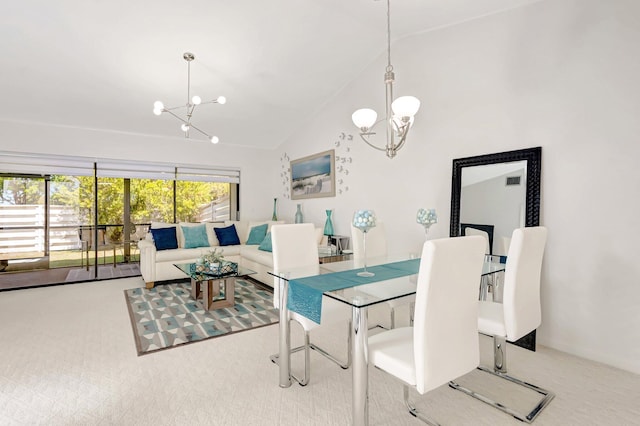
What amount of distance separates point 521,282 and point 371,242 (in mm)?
1410

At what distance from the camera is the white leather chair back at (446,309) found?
4.63 ft

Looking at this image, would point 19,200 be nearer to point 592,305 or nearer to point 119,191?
point 119,191

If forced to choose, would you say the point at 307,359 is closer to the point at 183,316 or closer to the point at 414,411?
the point at 414,411

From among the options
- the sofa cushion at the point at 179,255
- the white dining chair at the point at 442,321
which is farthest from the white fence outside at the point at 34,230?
the white dining chair at the point at 442,321

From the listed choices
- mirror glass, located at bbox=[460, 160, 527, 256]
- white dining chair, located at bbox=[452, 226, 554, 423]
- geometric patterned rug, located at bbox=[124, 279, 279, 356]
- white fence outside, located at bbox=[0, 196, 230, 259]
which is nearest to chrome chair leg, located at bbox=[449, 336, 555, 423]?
white dining chair, located at bbox=[452, 226, 554, 423]

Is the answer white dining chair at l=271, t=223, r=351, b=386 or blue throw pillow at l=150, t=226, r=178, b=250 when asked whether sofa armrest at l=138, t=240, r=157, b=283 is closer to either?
blue throw pillow at l=150, t=226, r=178, b=250

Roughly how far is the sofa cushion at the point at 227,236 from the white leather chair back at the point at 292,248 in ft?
11.1

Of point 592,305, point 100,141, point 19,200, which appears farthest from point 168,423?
point 19,200

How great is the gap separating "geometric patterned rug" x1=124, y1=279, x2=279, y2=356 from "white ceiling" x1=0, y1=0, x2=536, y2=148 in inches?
106

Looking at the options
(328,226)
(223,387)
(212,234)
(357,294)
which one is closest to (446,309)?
(357,294)

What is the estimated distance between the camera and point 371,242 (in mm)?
3203

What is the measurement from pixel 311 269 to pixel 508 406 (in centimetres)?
149

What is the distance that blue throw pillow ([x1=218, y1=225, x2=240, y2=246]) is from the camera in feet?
18.7

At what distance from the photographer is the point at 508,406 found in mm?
1968
